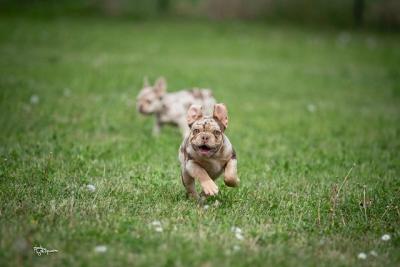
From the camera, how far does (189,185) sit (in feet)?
19.2

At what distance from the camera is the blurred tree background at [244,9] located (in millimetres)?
30078

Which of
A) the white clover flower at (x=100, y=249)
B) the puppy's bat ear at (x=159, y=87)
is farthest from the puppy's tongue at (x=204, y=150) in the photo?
Answer: the puppy's bat ear at (x=159, y=87)

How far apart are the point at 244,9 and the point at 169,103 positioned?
2175 centimetres

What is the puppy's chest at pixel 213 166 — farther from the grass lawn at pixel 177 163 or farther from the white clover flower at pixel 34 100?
the white clover flower at pixel 34 100

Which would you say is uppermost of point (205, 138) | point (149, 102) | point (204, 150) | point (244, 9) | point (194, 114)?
point (244, 9)

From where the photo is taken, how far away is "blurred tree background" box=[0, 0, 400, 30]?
30.1 m

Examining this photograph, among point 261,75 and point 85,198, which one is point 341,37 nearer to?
point 261,75

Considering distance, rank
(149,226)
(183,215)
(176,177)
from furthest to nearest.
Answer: (176,177), (183,215), (149,226)

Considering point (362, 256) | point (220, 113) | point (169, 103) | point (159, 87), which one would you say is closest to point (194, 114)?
point (220, 113)

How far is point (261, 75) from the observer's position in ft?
57.1

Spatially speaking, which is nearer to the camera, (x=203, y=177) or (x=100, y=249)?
(x=100, y=249)

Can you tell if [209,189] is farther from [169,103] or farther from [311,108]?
[311,108]

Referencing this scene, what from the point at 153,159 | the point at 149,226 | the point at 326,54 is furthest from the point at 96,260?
the point at 326,54

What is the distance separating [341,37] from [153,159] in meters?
20.2
